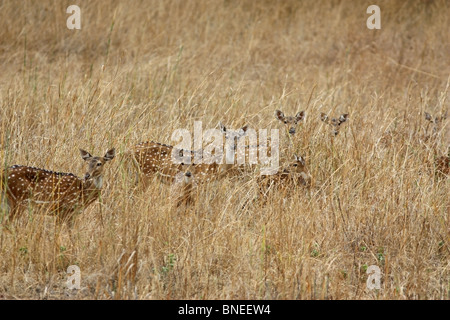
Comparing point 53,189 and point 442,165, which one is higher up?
point 442,165

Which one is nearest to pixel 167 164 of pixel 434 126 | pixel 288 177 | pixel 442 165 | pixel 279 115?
pixel 288 177

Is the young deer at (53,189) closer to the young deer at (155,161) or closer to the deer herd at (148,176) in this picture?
the deer herd at (148,176)

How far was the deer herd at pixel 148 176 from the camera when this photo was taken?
5.46 m

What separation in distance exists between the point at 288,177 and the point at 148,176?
140cm

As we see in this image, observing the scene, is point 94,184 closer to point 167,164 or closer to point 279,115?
point 167,164

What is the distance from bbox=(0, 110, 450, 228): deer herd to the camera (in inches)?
215

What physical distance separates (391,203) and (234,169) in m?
1.79

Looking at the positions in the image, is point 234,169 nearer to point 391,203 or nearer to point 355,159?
point 355,159

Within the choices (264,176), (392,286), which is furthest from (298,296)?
(264,176)

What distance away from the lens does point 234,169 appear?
6941mm

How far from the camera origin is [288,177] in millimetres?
6512

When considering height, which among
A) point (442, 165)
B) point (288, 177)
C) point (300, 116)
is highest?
point (300, 116)

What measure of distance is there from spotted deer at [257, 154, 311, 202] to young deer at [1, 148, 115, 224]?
61.3 inches

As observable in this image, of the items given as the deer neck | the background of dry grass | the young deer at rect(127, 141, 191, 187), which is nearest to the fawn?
the background of dry grass
